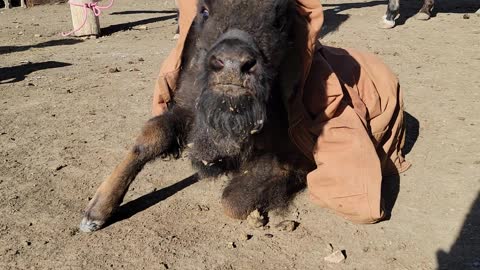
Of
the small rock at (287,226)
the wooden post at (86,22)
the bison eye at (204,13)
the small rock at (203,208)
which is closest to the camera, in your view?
the bison eye at (204,13)

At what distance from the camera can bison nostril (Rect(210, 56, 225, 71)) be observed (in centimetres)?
242

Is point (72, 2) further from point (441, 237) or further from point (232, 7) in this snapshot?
point (441, 237)

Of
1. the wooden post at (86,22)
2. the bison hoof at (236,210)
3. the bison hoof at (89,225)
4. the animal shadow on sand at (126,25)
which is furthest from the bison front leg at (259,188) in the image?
the animal shadow on sand at (126,25)

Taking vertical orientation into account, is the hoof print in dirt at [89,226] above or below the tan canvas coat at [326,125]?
below

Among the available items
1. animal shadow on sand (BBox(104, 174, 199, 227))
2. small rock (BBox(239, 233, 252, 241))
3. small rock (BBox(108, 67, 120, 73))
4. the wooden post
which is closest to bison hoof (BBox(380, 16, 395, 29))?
the wooden post

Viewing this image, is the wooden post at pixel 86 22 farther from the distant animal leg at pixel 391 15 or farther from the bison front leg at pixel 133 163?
the bison front leg at pixel 133 163

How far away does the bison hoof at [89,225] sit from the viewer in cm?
296

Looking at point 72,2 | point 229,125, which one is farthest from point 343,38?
point 229,125

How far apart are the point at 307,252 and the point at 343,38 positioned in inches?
259

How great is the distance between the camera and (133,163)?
316 cm

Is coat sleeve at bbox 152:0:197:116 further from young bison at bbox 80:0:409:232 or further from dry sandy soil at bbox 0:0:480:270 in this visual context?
dry sandy soil at bbox 0:0:480:270

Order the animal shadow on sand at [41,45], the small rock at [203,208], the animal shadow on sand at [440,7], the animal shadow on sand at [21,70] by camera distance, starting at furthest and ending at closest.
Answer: the animal shadow on sand at [440,7]
the animal shadow on sand at [41,45]
the animal shadow on sand at [21,70]
the small rock at [203,208]

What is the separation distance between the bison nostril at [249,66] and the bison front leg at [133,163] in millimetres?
958

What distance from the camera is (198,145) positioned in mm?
3127
